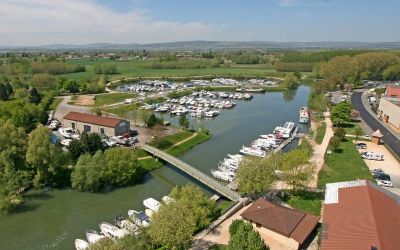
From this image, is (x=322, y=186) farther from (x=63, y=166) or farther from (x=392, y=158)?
(x=63, y=166)

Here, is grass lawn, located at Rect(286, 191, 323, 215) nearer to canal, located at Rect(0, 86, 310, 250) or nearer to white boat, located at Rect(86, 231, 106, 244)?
canal, located at Rect(0, 86, 310, 250)

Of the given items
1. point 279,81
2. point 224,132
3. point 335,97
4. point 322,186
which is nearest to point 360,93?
point 335,97

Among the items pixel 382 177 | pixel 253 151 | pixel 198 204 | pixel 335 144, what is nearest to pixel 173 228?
pixel 198 204

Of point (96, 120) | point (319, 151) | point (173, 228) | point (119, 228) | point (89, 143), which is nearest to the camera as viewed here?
point (173, 228)

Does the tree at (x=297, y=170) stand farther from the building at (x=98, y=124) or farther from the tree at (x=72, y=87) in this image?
the tree at (x=72, y=87)

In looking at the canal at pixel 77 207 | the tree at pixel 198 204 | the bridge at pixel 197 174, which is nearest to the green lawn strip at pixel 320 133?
the canal at pixel 77 207

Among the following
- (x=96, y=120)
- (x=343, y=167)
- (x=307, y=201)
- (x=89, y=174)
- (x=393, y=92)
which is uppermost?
(x=393, y=92)

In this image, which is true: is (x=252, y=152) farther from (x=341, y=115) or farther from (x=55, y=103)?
(x=55, y=103)
